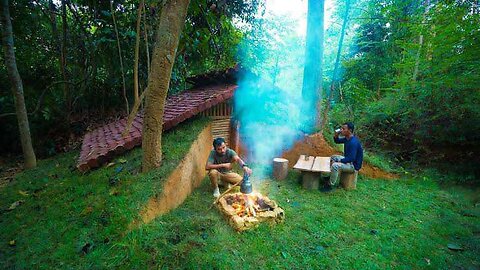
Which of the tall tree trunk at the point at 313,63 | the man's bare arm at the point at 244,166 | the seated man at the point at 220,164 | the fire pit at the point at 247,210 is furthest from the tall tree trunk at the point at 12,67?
the tall tree trunk at the point at 313,63

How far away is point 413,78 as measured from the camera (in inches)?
340

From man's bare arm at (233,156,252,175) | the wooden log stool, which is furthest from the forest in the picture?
man's bare arm at (233,156,252,175)

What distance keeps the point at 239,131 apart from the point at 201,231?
4277 mm

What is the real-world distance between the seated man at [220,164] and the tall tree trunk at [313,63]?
326cm

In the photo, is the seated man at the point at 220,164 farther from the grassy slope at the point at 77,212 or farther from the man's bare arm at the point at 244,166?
the grassy slope at the point at 77,212

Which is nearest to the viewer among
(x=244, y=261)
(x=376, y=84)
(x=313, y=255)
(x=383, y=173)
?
(x=244, y=261)

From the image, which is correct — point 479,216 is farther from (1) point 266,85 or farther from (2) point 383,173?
(1) point 266,85

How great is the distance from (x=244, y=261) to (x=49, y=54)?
12032mm

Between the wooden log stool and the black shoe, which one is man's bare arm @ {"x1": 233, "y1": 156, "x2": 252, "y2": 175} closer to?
the black shoe

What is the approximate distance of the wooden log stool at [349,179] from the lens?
18.5 ft

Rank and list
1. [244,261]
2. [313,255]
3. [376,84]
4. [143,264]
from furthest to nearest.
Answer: [376,84]
[313,255]
[244,261]
[143,264]

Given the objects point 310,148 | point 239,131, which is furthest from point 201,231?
point 310,148

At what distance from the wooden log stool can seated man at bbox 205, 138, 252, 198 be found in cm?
265

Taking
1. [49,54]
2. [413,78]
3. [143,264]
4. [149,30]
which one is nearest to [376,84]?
[413,78]
